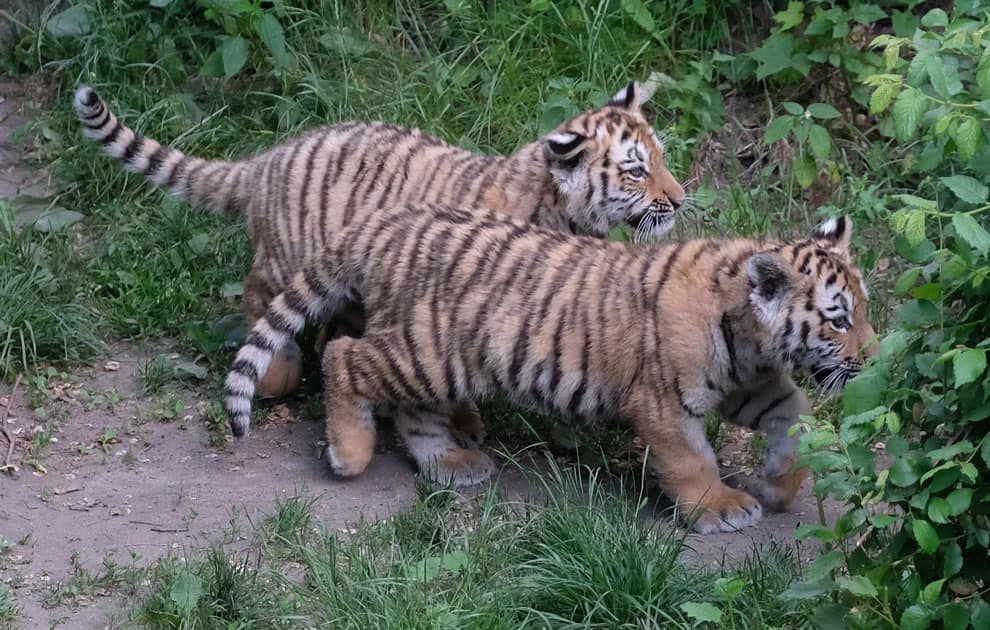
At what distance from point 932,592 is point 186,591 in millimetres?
2059

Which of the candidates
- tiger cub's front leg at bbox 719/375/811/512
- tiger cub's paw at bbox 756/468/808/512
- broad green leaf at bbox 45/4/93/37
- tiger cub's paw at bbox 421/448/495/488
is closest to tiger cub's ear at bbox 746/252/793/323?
tiger cub's front leg at bbox 719/375/811/512

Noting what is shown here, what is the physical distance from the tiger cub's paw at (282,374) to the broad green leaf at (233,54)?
1.56 meters

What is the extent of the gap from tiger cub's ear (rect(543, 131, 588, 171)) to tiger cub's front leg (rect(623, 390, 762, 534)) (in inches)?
48.2

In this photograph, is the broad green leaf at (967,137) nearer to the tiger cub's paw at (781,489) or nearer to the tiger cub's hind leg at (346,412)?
the tiger cub's paw at (781,489)

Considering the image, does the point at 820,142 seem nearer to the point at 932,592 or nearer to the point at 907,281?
the point at 907,281

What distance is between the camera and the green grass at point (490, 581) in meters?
4.08

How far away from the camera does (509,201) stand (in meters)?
5.91

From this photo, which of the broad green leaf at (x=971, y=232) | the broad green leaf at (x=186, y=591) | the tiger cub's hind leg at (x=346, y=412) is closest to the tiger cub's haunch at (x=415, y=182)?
the tiger cub's hind leg at (x=346, y=412)

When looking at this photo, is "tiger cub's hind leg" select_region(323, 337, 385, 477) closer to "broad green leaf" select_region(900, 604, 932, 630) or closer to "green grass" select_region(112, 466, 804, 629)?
"green grass" select_region(112, 466, 804, 629)

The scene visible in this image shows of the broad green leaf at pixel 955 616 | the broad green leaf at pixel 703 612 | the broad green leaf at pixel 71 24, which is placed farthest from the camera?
the broad green leaf at pixel 71 24

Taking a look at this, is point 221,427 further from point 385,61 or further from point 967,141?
point 967,141

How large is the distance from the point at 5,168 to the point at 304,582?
3.50 meters

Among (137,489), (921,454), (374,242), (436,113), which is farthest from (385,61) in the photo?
(921,454)

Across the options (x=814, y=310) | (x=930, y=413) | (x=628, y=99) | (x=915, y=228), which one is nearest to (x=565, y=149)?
(x=628, y=99)
